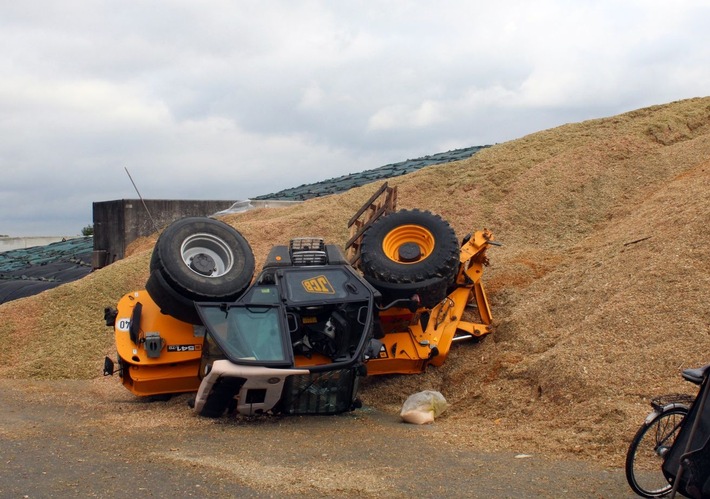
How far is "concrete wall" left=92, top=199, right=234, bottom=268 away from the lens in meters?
21.2

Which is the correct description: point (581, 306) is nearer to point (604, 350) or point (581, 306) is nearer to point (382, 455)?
point (604, 350)

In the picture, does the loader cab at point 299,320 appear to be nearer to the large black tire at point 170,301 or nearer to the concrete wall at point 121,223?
the large black tire at point 170,301

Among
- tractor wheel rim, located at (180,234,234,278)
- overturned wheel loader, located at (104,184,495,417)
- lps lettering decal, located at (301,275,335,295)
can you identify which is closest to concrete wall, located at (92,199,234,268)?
tractor wheel rim, located at (180,234,234,278)

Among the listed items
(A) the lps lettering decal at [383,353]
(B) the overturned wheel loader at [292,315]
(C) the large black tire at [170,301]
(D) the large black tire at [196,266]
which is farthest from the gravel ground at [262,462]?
(D) the large black tire at [196,266]

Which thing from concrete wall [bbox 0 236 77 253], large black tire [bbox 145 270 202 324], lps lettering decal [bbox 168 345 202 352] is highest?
concrete wall [bbox 0 236 77 253]

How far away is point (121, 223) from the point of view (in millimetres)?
21266

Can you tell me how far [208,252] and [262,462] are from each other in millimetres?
3913

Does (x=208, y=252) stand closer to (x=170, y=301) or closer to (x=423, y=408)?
(x=170, y=301)

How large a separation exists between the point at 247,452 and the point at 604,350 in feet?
12.9

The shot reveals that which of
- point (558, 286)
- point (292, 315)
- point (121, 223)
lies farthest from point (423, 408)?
point (121, 223)

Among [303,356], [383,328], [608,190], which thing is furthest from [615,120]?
[303,356]

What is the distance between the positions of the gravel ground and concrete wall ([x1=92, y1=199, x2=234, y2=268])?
12660mm

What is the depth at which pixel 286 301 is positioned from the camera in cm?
877

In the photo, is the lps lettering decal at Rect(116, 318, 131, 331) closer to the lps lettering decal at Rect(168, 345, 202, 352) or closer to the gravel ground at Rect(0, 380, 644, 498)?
the lps lettering decal at Rect(168, 345, 202, 352)
